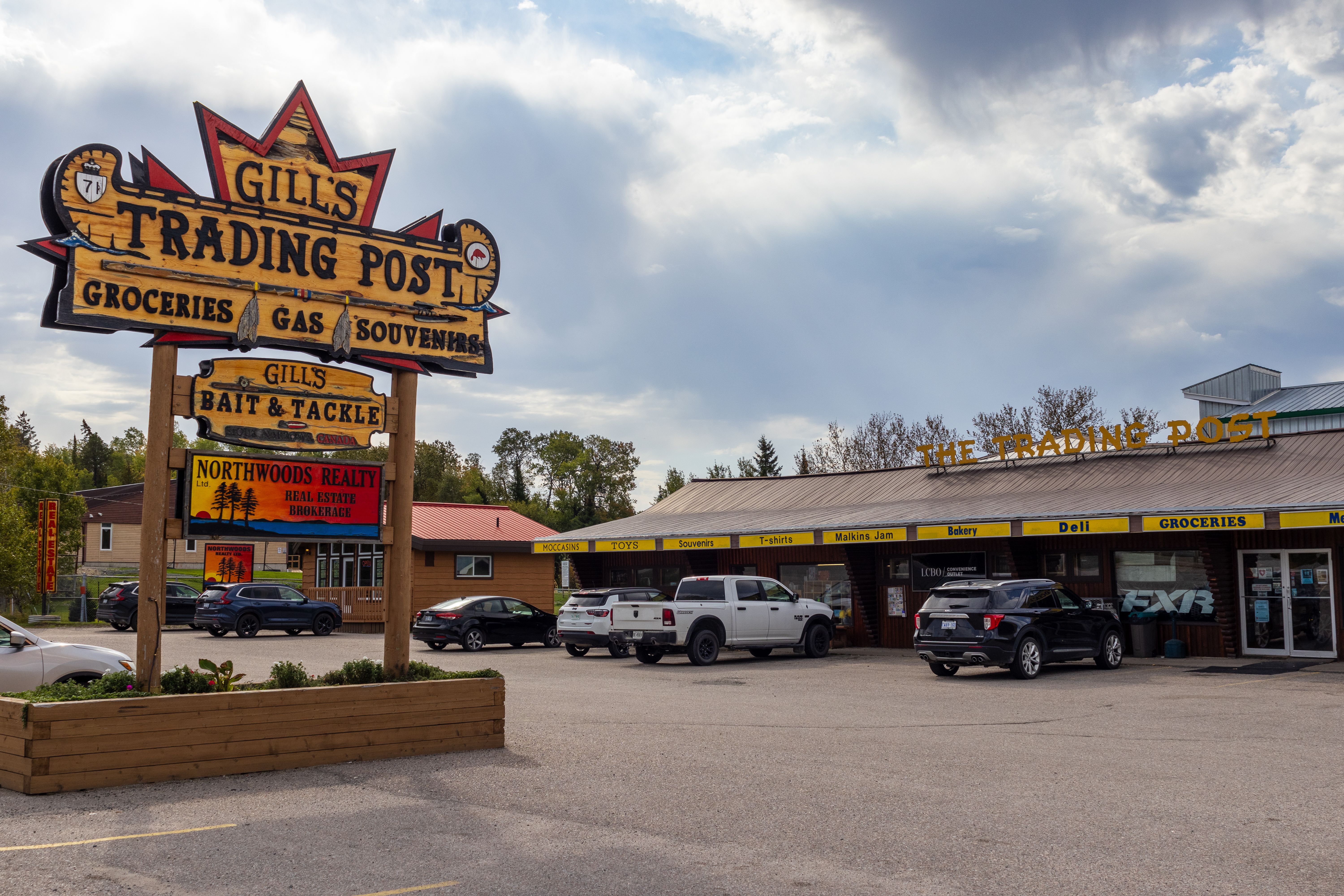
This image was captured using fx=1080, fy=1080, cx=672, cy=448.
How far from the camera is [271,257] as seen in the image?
10680 mm

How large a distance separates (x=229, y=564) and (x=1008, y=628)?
3256 centimetres

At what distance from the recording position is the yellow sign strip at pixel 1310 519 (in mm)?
18250

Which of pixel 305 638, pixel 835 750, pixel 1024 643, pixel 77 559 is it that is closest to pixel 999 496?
pixel 1024 643

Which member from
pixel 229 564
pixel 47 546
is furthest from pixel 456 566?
pixel 47 546

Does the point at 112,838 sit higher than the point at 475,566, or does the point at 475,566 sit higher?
the point at 475,566

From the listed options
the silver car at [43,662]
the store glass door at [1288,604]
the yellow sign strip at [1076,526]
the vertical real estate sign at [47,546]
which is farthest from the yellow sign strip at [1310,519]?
the vertical real estate sign at [47,546]

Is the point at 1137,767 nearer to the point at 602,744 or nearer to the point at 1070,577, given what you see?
the point at 602,744

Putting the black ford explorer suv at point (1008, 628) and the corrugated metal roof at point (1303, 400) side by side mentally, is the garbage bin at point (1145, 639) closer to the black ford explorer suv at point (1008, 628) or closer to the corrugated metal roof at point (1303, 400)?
the black ford explorer suv at point (1008, 628)

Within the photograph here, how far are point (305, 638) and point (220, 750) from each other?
23124mm

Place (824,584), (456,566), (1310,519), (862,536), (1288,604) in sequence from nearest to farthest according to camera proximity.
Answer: (1310,519)
(1288,604)
(862,536)
(824,584)
(456,566)

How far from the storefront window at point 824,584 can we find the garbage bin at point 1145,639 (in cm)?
702

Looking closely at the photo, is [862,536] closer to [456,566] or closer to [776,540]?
[776,540]

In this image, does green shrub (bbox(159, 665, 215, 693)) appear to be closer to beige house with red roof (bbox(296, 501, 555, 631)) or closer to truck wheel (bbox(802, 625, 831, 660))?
truck wheel (bbox(802, 625, 831, 660))

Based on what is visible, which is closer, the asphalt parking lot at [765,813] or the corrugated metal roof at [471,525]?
the asphalt parking lot at [765,813]
